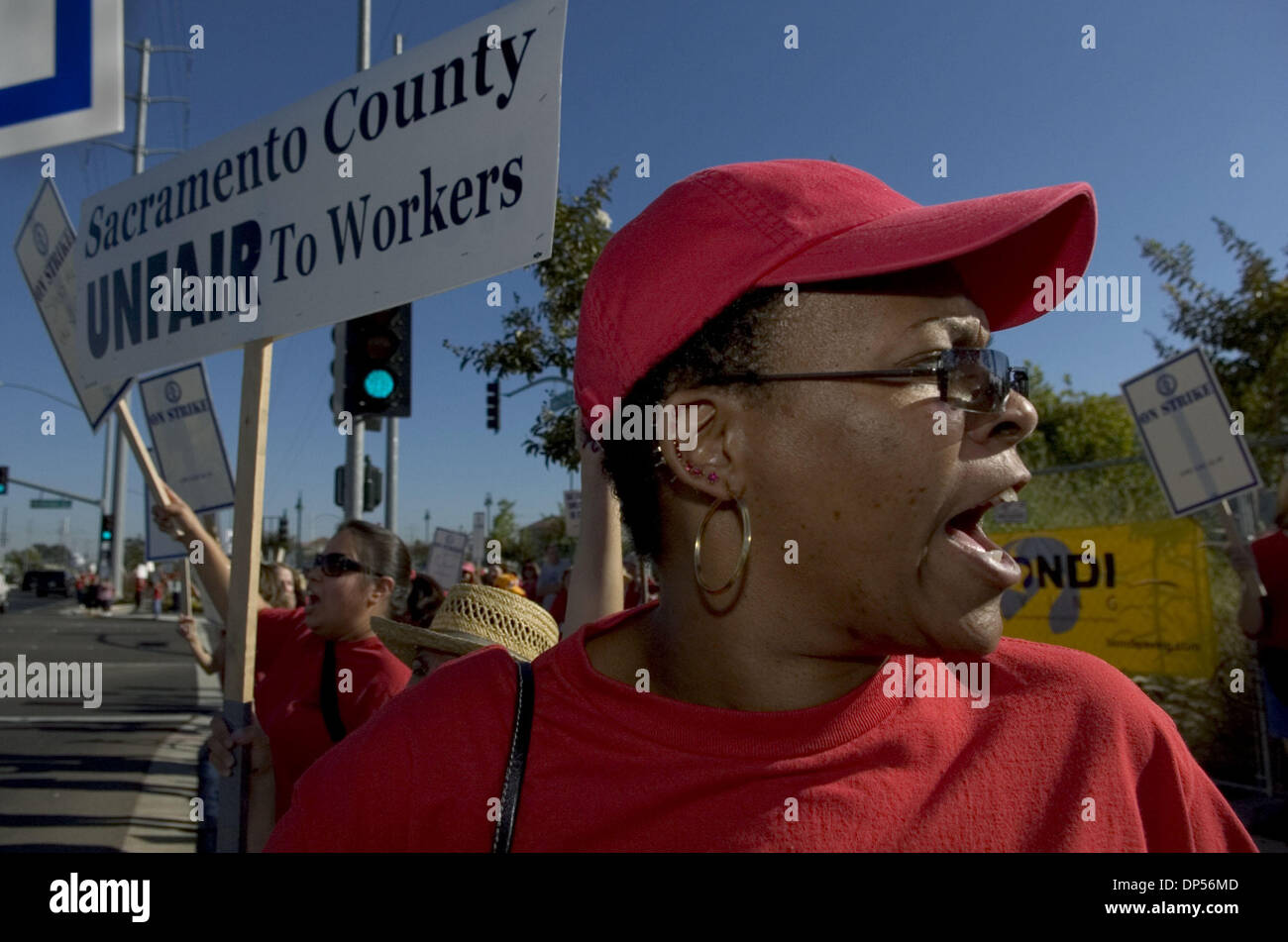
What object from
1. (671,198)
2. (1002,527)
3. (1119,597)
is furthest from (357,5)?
(671,198)

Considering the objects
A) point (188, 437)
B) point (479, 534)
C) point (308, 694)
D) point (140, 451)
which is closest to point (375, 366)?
point (188, 437)

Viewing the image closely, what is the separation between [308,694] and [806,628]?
9.43 feet

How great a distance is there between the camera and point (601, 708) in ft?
4.15

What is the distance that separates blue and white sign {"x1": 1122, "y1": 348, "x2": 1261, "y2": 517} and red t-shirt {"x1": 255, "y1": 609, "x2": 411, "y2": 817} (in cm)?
438

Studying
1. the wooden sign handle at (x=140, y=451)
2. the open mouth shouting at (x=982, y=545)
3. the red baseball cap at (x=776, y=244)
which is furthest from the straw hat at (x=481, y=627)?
the open mouth shouting at (x=982, y=545)

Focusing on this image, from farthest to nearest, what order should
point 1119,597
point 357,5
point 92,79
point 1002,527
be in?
point 357,5 → point 1002,527 → point 1119,597 → point 92,79

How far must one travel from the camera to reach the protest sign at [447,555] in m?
11.1

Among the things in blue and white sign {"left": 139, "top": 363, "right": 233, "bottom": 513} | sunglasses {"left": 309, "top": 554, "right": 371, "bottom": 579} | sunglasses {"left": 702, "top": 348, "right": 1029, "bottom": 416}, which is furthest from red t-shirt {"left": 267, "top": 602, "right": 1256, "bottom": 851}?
blue and white sign {"left": 139, "top": 363, "right": 233, "bottom": 513}

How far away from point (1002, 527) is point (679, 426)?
8.03 m

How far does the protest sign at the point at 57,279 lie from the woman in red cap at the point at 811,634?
6.96ft

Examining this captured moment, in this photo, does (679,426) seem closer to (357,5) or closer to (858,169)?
(858,169)

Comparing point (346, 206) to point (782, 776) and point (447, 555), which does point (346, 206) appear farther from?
point (447, 555)

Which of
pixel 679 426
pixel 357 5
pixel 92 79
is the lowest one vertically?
pixel 679 426

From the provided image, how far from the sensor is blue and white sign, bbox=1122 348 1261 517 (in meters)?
5.55
